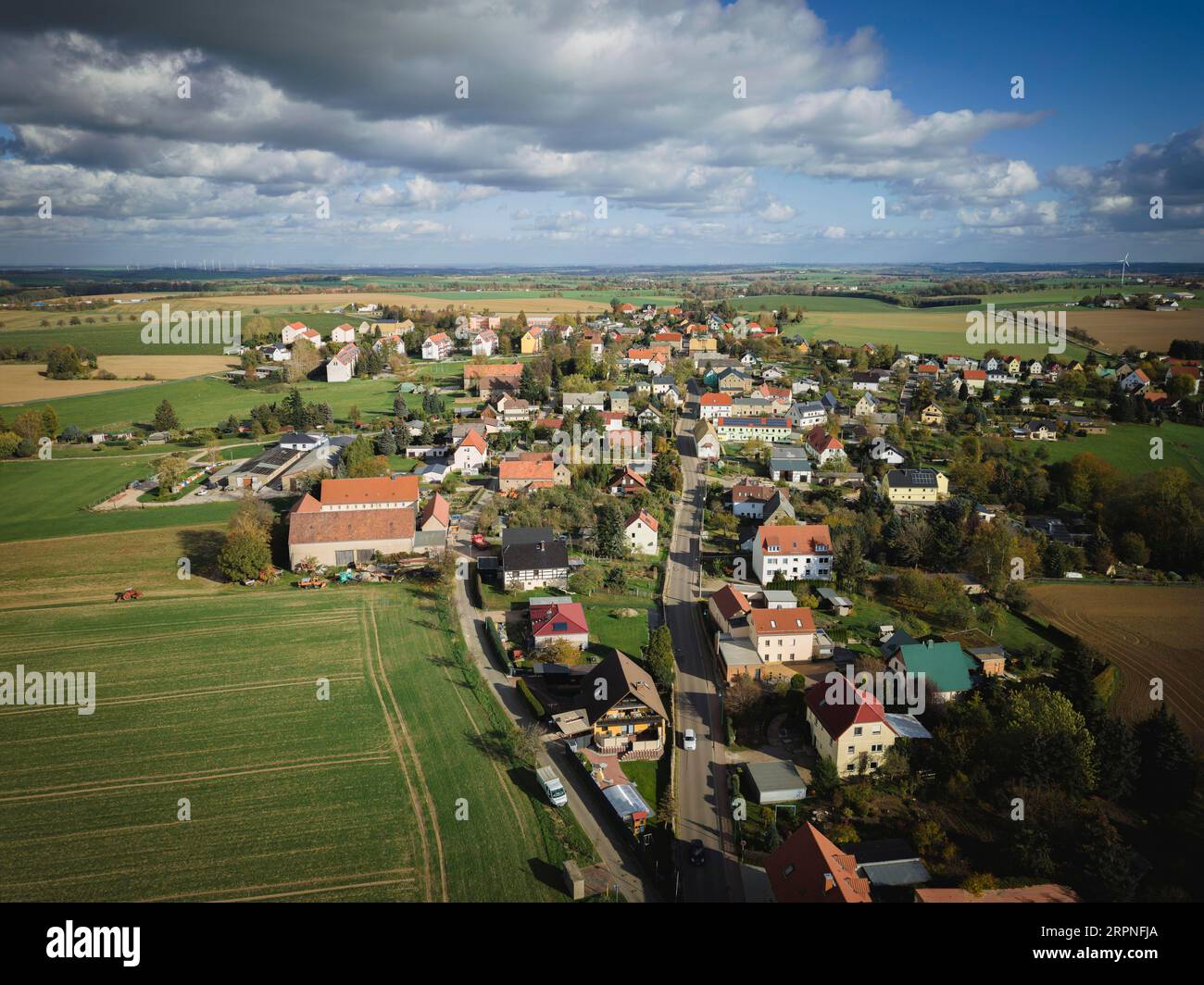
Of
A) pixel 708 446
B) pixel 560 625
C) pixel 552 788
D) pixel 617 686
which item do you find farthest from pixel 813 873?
pixel 708 446

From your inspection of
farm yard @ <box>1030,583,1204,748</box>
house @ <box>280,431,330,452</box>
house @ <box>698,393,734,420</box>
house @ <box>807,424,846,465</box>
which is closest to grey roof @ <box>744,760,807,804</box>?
farm yard @ <box>1030,583,1204,748</box>

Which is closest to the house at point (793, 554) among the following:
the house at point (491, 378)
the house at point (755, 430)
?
the house at point (755, 430)

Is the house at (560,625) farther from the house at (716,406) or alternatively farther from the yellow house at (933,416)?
the yellow house at (933,416)

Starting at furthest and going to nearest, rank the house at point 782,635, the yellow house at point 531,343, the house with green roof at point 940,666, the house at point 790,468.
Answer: the yellow house at point 531,343 < the house at point 790,468 < the house at point 782,635 < the house with green roof at point 940,666

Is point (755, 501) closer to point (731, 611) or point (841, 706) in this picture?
point (731, 611)

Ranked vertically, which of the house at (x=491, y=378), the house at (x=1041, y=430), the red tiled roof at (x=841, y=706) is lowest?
the red tiled roof at (x=841, y=706)

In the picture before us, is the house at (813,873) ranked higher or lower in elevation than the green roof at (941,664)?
lower
